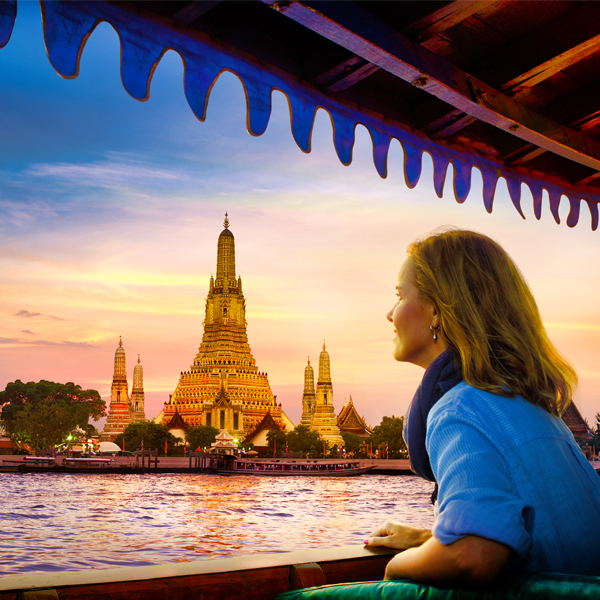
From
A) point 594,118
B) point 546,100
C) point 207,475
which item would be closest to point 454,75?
point 546,100

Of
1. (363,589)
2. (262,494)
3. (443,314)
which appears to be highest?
(443,314)

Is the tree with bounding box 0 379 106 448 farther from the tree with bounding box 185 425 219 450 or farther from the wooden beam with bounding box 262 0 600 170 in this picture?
the wooden beam with bounding box 262 0 600 170

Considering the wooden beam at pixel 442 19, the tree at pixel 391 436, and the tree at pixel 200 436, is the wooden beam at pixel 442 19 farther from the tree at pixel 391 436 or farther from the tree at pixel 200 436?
the tree at pixel 200 436

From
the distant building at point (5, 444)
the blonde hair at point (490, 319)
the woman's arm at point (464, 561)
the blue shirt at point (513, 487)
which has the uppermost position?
the blonde hair at point (490, 319)

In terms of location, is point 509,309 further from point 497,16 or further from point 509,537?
point 497,16

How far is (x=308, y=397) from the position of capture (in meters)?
44.9

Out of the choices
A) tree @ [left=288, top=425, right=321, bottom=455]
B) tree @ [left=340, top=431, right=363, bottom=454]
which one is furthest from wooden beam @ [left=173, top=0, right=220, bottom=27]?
tree @ [left=340, top=431, right=363, bottom=454]

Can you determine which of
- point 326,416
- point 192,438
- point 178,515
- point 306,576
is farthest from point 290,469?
point 306,576

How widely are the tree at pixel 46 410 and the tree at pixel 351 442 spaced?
50.3ft

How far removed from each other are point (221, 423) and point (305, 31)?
3758cm

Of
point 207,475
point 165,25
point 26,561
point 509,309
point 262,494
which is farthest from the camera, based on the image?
point 207,475

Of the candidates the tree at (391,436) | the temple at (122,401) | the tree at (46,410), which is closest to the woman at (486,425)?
the tree at (391,436)

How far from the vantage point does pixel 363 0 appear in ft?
5.50

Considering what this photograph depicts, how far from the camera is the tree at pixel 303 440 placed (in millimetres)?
36750
